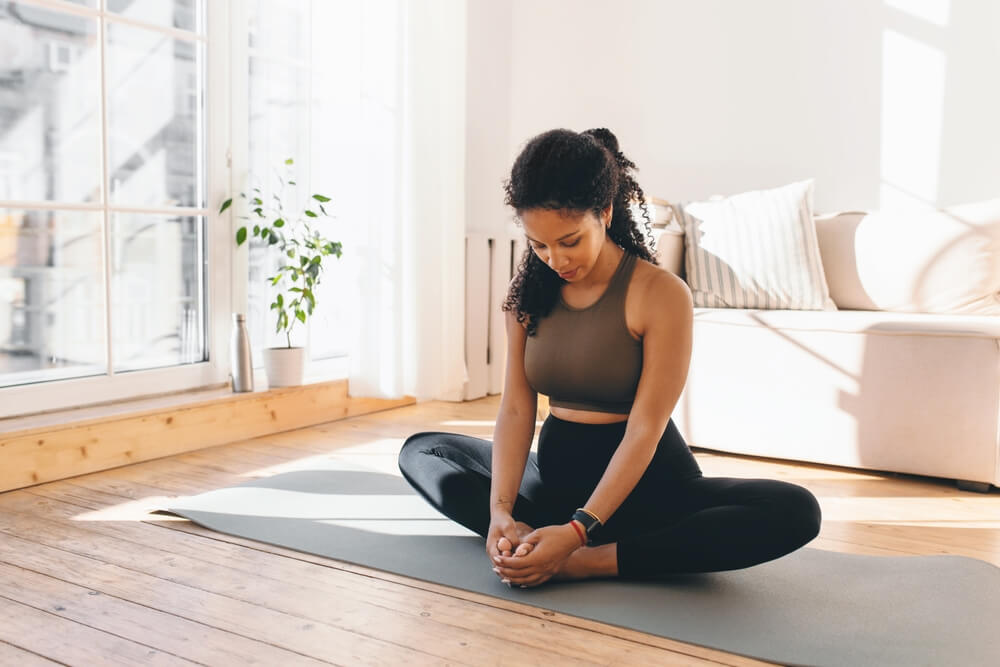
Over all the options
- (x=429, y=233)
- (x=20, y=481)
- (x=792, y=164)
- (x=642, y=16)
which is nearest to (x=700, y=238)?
(x=792, y=164)

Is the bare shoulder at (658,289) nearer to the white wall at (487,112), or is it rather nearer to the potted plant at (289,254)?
the potted plant at (289,254)

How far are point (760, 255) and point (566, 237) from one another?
5.74ft

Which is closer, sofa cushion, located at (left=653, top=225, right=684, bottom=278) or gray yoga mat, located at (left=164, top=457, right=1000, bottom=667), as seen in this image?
gray yoga mat, located at (left=164, top=457, right=1000, bottom=667)

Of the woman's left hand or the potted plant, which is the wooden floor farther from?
the potted plant

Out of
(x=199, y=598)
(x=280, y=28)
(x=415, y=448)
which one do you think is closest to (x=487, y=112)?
(x=280, y=28)

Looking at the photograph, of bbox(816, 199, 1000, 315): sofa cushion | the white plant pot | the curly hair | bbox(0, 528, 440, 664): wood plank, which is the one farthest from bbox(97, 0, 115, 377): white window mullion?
bbox(816, 199, 1000, 315): sofa cushion

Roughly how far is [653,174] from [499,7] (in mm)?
1096

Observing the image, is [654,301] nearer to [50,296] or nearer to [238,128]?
[50,296]

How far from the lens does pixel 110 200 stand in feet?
9.25

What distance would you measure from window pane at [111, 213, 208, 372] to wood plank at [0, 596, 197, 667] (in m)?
1.43

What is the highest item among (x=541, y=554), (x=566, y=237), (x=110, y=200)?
(x=110, y=200)

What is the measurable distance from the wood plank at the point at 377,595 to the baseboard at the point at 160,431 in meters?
0.19

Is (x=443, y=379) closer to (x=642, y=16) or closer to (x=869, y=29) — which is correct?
(x=642, y=16)

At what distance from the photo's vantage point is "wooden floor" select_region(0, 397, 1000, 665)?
4.75 feet
